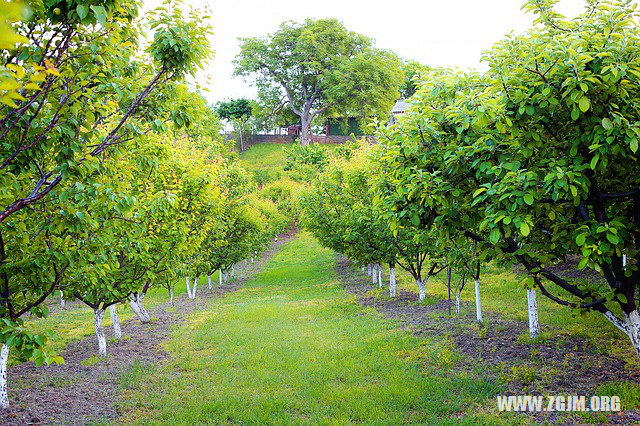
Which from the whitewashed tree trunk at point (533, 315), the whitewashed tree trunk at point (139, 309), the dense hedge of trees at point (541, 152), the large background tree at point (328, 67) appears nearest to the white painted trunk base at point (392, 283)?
the whitewashed tree trunk at point (533, 315)

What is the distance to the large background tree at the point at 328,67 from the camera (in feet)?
179

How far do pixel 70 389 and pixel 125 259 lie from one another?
11.5ft

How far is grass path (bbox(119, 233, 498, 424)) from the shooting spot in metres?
6.84

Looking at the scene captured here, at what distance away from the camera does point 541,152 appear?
537 cm

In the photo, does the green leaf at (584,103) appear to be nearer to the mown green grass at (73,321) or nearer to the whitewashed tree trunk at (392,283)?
the mown green grass at (73,321)

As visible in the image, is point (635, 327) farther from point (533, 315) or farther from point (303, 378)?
point (303, 378)

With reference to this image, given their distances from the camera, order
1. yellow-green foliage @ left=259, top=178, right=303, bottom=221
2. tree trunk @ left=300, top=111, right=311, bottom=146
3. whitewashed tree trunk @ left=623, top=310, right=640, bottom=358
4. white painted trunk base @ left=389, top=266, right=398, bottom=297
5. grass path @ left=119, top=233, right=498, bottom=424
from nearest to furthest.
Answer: whitewashed tree trunk @ left=623, top=310, right=640, bottom=358 < grass path @ left=119, top=233, right=498, bottom=424 < white painted trunk base @ left=389, top=266, right=398, bottom=297 < yellow-green foliage @ left=259, top=178, right=303, bottom=221 < tree trunk @ left=300, top=111, right=311, bottom=146

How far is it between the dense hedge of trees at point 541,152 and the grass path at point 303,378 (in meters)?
2.66

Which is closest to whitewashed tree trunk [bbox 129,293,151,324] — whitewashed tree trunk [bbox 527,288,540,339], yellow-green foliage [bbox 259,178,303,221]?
whitewashed tree trunk [bbox 527,288,540,339]

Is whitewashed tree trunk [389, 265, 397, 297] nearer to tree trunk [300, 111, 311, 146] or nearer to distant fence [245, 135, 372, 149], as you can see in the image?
tree trunk [300, 111, 311, 146]

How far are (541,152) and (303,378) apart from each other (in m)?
5.78

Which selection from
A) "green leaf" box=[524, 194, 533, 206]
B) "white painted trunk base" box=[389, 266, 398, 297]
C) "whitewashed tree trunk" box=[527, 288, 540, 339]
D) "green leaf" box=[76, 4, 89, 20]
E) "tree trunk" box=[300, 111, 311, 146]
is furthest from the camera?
"tree trunk" box=[300, 111, 311, 146]

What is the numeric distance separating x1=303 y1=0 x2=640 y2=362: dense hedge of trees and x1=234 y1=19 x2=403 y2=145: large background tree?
49378mm

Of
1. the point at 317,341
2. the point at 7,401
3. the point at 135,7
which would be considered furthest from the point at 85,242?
the point at 317,341
